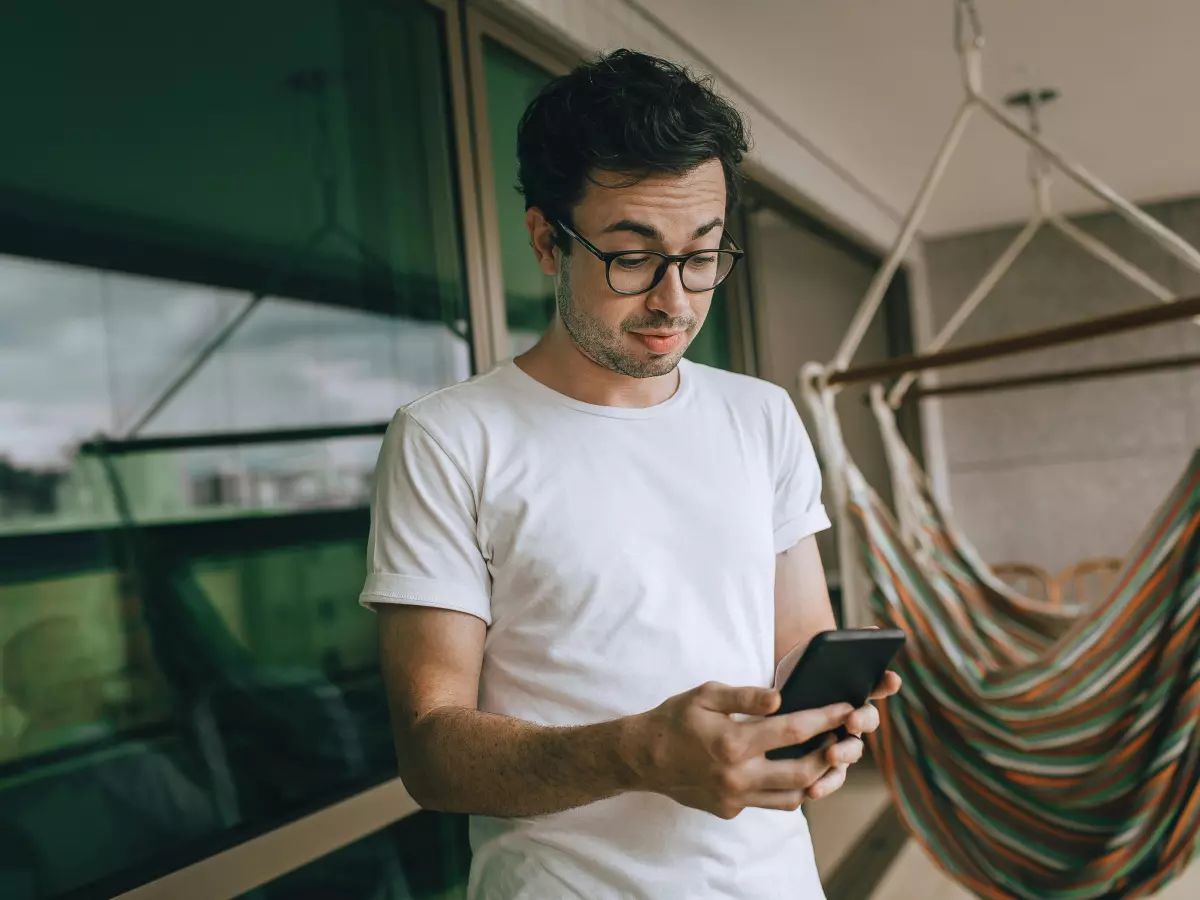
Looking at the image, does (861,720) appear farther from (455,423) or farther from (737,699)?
(455,423)

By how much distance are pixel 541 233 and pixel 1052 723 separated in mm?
1416

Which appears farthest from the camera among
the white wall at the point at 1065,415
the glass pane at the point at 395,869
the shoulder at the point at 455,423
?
the white wall at the point at 1065,415

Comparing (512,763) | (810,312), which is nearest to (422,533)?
(512,763)

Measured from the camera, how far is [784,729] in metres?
0.70

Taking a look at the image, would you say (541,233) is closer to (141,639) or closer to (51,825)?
(141,639)

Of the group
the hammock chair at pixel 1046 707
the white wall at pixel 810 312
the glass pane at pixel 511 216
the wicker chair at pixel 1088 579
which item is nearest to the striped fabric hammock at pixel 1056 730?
the hammock chair at pixel 1046 707

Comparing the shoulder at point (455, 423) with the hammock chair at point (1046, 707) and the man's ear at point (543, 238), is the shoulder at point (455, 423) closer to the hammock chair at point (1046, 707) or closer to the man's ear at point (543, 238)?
the man's ear at point (543, 238)

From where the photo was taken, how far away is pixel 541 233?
1.02 m

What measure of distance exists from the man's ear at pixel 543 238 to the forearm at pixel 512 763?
447mm

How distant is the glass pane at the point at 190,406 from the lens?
3.20 feet

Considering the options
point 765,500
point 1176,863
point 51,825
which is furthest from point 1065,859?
point 51,825

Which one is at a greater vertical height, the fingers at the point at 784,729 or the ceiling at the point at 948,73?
the ceiling at the point at 948,73

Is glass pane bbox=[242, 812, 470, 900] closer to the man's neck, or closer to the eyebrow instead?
the man's neck

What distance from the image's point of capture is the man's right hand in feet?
2.21
